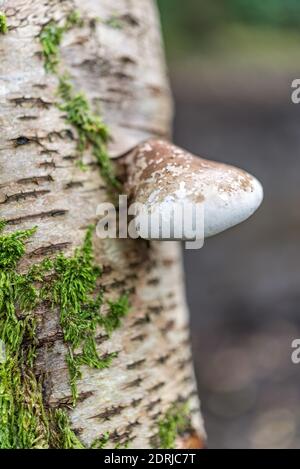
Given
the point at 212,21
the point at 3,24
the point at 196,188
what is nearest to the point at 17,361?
the point at 196,188

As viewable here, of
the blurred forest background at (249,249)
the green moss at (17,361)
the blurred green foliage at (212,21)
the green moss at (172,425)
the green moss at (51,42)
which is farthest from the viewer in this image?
the blurred green foliage at (212,21)

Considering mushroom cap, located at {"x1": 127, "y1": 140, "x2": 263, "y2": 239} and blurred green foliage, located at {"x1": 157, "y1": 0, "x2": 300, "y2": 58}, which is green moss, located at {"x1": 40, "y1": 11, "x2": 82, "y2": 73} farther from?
blurred green foliage, located at {"x1": 157, "y1": 0, "x2": 300, "y2": 58}

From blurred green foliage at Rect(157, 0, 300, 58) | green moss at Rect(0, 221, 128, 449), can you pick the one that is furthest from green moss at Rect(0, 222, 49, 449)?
blurred green foliage at Rect(157, 0, 300, 58)

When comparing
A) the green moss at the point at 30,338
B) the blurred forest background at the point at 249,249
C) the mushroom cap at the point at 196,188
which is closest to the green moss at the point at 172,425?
the green moss at the point at 30,338

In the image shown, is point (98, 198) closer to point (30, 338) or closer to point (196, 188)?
point (196, 188)

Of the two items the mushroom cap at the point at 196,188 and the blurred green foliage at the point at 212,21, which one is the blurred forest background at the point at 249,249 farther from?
the mushroom cap at the point at 196,188
